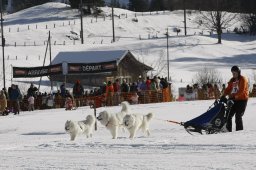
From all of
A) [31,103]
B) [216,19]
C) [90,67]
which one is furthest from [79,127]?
[216,19]

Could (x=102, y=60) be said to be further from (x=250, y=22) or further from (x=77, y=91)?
(x=250, y=22)

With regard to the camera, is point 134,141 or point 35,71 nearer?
point 134,141

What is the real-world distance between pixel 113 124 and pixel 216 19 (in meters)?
76.3

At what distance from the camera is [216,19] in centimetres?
8875

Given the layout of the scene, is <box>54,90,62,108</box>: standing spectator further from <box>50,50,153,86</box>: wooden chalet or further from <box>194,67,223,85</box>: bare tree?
<box>194,67,223,85</box>: bare tree

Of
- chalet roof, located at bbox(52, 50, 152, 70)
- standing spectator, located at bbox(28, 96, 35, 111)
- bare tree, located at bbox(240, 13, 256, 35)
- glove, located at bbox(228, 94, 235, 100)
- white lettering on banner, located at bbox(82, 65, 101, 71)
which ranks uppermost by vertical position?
bare tree, located at bbox(240, 13, 256, 35)

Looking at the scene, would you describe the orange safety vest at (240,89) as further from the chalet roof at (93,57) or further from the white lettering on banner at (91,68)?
the chalet roof at (93,57)

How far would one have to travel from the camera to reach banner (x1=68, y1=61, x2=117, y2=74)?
1447 inches

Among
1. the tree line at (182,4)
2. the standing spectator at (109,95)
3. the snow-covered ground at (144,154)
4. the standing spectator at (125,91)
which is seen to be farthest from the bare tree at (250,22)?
the snow-covered ground at (144,154)

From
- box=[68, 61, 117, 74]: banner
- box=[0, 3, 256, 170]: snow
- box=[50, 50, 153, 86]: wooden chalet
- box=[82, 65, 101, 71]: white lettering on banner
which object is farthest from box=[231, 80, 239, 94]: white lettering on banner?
box=[50, 50, 153, 86]: wooden chalet

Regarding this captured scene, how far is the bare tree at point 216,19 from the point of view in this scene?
8835 centimetres

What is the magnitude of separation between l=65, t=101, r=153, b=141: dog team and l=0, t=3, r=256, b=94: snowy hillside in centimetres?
4078

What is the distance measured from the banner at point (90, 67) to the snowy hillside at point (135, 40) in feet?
60.2

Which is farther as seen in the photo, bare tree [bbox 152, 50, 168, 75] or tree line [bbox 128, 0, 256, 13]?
tree line [bbox 128, 0, 256, 13]
